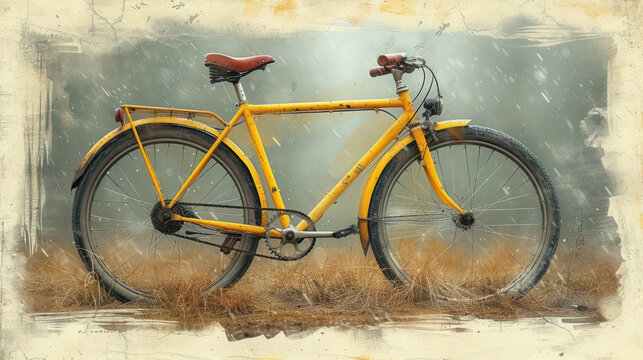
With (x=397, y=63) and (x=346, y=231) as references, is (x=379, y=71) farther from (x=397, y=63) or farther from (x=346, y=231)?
(x=346, y=231)

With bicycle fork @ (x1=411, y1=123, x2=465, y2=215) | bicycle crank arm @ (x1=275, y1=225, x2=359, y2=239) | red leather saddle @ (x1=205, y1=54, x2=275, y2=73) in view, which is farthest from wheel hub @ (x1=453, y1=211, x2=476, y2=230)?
red leather saddle @ (x1=205, y1=54, x2=275, y2=73)

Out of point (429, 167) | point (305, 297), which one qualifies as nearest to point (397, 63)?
point (429, 167)

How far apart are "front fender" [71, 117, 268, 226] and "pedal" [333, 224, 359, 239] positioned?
449 mm

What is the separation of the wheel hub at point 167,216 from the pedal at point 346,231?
895 mm

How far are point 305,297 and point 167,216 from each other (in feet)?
3.26

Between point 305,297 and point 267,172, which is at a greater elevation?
point 267,172

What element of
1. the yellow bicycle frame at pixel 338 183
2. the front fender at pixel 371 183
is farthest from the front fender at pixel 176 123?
the front fender at pixel 371 183

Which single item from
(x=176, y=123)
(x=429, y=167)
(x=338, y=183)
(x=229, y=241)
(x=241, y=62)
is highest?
(x=241, y=62)

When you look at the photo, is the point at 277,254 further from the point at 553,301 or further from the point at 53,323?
the point at 553,301

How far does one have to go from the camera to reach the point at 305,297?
159 inches

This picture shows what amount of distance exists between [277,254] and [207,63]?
48.3 inches

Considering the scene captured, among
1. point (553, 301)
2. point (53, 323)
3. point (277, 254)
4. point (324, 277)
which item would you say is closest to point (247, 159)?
point (277, 254)

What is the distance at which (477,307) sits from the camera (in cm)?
388

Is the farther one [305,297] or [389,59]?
[305,297]
